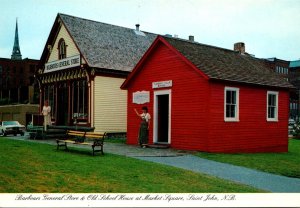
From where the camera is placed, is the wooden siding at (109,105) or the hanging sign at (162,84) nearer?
the hanging sign at (162,84)

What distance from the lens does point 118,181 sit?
9.59m

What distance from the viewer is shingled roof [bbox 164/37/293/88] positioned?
58.4 ft

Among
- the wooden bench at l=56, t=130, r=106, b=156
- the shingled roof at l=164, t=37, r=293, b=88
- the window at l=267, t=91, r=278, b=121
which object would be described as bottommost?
the wooden bench at l=56, t=130, r=106, b=156

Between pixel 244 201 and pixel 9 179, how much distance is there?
504cm

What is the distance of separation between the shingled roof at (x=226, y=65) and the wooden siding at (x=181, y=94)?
0.52m

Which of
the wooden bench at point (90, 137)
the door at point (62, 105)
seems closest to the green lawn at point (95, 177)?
the wooden bench at point (90, 137)

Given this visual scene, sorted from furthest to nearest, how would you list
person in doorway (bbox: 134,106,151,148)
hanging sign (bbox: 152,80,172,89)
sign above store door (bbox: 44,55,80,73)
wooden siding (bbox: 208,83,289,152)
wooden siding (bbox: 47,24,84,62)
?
wooden siding (bbox: 47,24,84,62) < sign above store door (bbox: 44,55,80,73) < hanging sign (bbox: 152,80,172,89) < person in doorway (bbox: 134,106,151,148) < wooden siding (bbox: 208,83,289,152)

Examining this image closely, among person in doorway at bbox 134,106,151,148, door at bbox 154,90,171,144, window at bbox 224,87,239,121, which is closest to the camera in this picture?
window at bbox 224,87,239,121

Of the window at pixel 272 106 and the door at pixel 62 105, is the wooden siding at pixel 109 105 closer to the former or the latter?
the door at pixel 62 105

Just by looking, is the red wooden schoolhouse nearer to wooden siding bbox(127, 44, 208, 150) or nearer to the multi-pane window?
wooden siding bbox(127, 44, 208, 150)

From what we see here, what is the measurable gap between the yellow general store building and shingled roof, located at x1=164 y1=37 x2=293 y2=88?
242 inches

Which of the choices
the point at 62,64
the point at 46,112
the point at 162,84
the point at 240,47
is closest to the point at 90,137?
the point at 162,84

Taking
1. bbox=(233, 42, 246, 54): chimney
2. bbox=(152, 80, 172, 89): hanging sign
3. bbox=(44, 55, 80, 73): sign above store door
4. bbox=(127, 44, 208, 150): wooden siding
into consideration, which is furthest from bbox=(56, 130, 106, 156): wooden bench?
bbox=(233, 42, 246, 54): chimney

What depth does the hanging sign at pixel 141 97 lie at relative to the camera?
1995 centimetres
